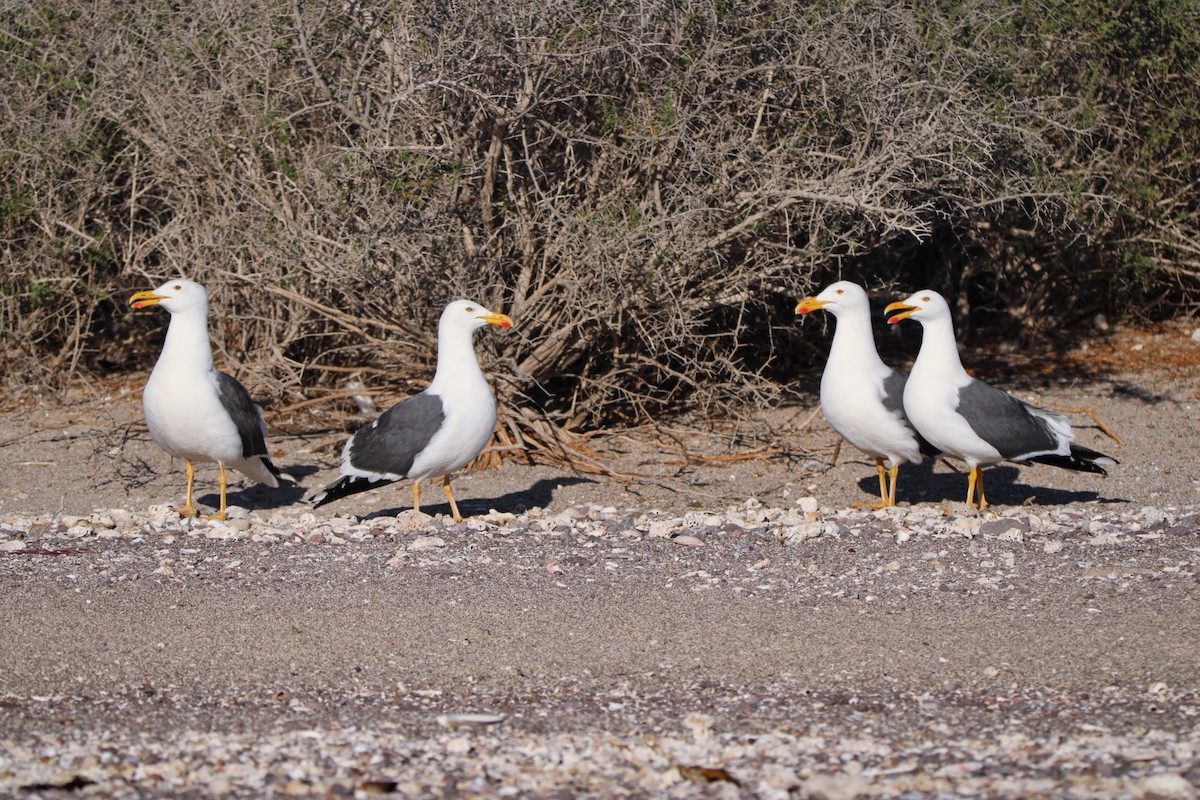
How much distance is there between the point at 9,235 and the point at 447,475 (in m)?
4.99

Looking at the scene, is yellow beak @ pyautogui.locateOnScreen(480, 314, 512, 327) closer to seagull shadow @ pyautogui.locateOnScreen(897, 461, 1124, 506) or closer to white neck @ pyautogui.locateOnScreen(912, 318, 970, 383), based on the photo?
white neck @ pyautogui.locateOnScreen(912, 318, 970, 383)

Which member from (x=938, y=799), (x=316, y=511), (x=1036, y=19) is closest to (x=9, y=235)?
(x=316, y=511)

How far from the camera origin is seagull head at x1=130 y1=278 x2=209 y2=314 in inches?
310

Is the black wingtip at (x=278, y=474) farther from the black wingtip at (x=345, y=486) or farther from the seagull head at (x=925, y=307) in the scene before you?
the seagull head at (x=925, y=307)

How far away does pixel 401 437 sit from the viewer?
7.39 metres

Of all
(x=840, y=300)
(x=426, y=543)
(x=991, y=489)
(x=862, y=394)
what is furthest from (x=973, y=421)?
(x=426, y=543)

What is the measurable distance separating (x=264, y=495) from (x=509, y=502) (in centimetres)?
167

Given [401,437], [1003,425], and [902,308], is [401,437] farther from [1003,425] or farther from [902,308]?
[1003,425]

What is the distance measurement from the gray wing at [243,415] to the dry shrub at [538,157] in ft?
2.95

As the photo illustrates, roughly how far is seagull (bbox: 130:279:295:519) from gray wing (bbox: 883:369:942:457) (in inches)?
141

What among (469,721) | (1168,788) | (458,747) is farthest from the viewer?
(469,721)

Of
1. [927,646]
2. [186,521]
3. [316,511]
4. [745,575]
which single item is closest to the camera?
[927,646]

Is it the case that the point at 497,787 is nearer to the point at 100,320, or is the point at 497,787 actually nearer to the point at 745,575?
the point at 745,575

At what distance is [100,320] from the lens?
39.1 ft
